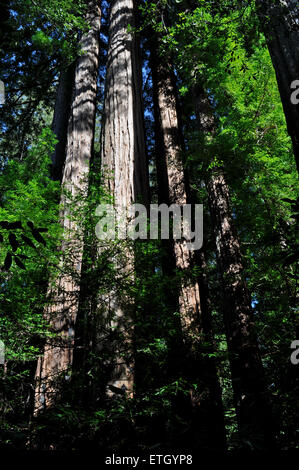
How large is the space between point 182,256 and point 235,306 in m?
1.27

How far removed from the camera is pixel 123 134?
159 inches

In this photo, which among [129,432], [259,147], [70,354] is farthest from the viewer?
[259,147]

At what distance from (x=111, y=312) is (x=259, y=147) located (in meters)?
5.08

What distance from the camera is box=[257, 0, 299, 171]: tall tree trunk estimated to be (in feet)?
9.62

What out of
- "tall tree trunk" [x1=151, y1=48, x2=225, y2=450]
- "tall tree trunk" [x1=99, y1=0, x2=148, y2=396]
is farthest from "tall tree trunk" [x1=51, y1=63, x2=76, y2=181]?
"tall tree trunk" [x1=151, y1=48, x2=225, y2=450]

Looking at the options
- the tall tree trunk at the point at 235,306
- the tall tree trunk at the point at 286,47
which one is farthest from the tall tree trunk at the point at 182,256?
the tall tree trunk at the point at 286,47

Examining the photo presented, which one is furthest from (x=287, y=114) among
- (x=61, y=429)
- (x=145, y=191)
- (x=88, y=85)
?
(x=88, y=85)

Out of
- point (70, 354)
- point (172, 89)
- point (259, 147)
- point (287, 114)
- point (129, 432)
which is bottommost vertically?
point (129, 432)

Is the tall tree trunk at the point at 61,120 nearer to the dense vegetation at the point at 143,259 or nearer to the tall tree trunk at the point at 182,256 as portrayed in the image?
the dense vegetation at the point at 143,259

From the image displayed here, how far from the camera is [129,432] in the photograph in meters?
1.55

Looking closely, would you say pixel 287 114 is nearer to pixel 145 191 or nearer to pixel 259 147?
pixel 145 191

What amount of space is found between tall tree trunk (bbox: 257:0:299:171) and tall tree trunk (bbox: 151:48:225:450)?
1908 mm

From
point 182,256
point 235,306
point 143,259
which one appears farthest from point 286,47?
point 235,306

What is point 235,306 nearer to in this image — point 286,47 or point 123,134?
point 123,134
